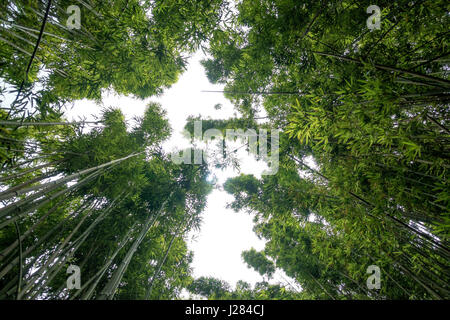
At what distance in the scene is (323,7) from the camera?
5.17 ft

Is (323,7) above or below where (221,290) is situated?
above

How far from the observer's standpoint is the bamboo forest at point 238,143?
4.71ft

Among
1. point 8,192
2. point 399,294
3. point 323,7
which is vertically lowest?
point 399,294

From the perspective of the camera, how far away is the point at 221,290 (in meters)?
5.91

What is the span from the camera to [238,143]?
3629mm

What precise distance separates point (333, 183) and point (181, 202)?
2556mm

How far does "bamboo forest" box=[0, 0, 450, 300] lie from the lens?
1435 millimetres

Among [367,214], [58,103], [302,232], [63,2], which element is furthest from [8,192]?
[302,232]

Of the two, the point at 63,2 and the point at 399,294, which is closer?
the point at 63,2

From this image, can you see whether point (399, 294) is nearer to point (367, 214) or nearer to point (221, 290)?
point (367, 214)

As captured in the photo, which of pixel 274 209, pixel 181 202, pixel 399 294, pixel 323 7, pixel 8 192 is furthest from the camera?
pixel 181 202
